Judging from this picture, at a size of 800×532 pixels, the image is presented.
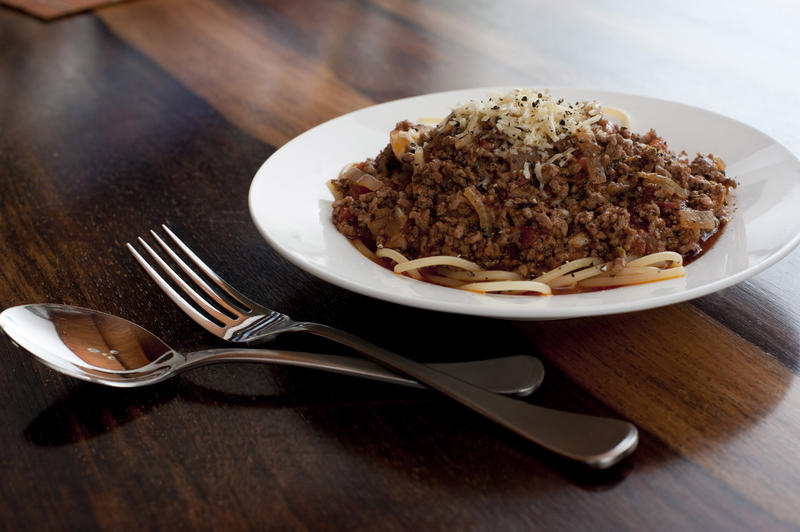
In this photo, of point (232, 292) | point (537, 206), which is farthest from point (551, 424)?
point (232, 292)

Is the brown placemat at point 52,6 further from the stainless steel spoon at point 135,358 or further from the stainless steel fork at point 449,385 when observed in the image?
the stainless steel spoon at point 135,358

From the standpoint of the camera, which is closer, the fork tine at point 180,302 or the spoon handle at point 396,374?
the spoon handle at point 396,374

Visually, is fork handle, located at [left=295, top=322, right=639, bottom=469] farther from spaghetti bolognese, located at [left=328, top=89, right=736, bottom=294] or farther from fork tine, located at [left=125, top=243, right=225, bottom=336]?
fork tine, located at [left=125, top=243, right=225, bottom=336]

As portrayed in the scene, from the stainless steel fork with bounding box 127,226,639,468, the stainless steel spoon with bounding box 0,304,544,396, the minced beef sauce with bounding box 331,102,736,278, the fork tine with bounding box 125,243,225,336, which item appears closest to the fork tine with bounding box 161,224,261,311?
the stainless steel fork with bounding box 127,226,639,468

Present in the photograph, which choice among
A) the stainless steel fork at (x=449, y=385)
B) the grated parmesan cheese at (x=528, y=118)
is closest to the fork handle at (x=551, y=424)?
the stainless steel fork at (x=449, y=385)

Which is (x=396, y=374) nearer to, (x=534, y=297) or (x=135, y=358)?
(x=534, y=297)

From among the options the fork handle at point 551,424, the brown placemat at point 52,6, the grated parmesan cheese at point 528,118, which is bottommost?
the brown placemat at point 52,6

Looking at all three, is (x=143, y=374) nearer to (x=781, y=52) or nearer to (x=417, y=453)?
(x=417, y=453)
